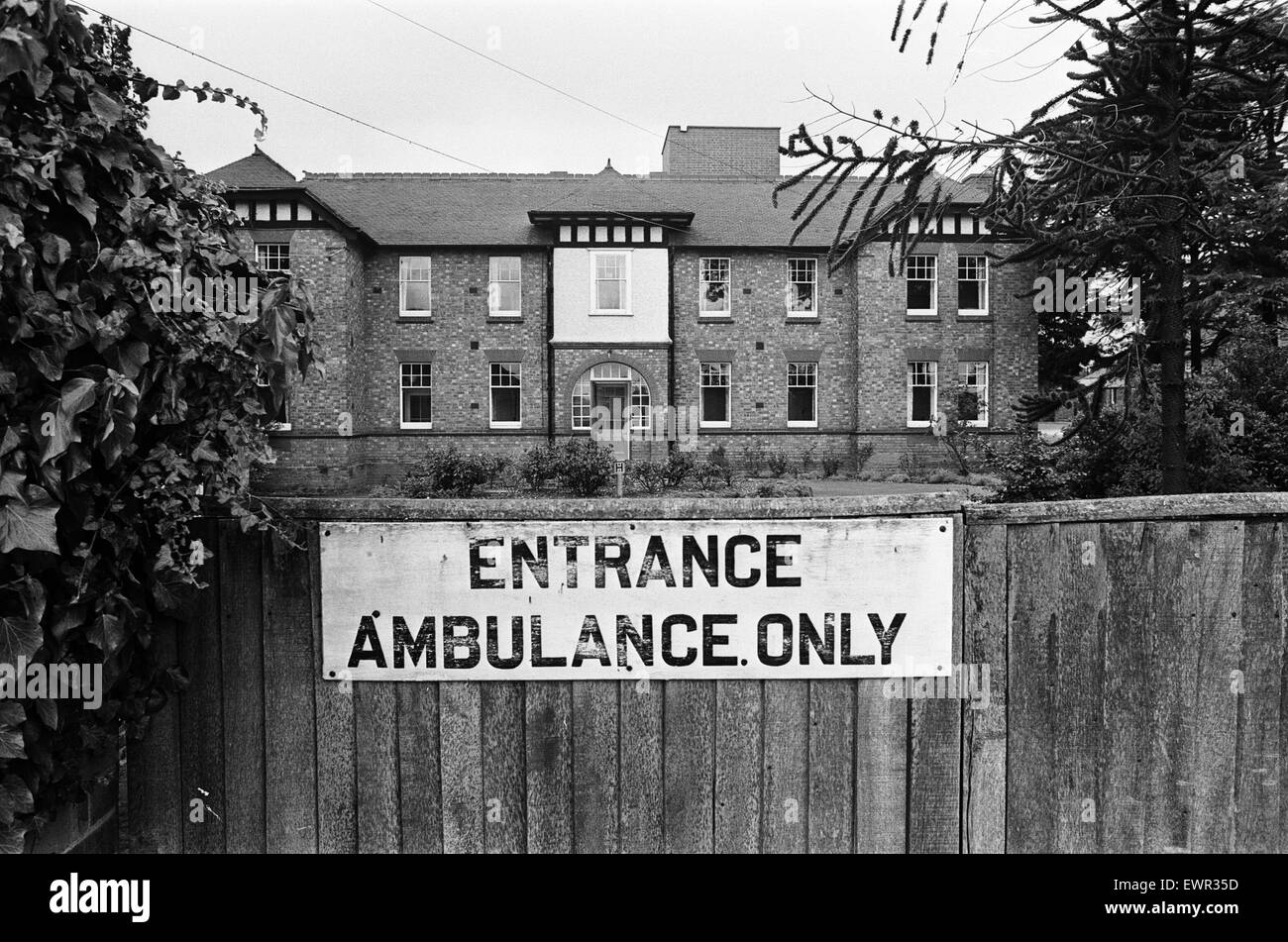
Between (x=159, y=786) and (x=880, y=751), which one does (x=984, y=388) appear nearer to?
(x=880, y=751)

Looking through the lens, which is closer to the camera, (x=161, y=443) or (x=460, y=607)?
(x=161, y=443)

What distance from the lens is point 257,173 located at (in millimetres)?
25938

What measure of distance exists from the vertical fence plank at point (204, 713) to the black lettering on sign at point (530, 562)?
0.94 metres

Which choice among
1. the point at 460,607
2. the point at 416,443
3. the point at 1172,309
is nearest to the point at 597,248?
the point at 416,443

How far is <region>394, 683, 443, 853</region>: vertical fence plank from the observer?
261cm

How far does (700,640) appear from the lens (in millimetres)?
2586

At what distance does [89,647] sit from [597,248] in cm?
2629

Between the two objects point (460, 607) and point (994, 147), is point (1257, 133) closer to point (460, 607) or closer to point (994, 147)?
point (994, 147)

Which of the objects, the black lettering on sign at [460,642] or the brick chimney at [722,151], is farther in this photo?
the brick chimney at [722,151]

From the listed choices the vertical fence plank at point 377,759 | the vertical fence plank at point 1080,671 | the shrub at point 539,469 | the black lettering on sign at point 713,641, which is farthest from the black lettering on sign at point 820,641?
the shrub at point 539,469

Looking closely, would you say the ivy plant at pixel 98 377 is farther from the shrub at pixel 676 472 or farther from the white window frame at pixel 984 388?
the white window frame at pixel 984 388

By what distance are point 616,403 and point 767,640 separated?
25.1 m

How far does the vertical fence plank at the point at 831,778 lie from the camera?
259 cm

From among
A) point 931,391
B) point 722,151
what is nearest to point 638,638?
point 931,391
